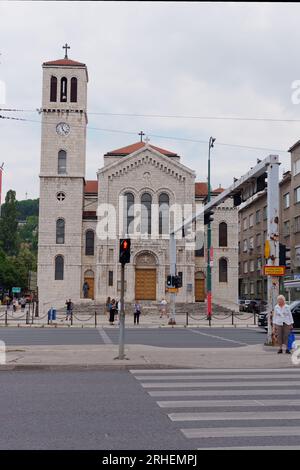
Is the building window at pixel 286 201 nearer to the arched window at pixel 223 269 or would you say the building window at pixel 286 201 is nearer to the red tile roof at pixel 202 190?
the red tile roof at pixel 202 190

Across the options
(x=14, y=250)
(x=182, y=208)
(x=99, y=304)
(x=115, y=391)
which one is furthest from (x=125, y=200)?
(x=14, y=250)

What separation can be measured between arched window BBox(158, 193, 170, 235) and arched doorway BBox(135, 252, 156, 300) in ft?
8.85

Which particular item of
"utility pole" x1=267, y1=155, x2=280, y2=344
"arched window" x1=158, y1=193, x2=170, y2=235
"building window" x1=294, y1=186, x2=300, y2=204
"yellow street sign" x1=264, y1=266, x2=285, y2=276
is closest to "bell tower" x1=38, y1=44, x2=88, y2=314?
"arched window" x1=158, y1=193, x2=170, y2=235

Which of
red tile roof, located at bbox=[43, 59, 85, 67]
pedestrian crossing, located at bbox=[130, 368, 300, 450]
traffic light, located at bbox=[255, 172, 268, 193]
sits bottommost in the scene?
pedestrian crossing, located at bbox=[130, 368, 300, 450]

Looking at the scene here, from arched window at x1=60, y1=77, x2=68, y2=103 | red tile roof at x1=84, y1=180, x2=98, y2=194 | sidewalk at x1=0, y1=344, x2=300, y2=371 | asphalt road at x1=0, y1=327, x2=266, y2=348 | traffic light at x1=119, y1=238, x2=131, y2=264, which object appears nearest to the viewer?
sidewalk at x1=0, y1=344, x2=300, y2=371

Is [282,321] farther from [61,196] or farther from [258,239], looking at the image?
[258,239]

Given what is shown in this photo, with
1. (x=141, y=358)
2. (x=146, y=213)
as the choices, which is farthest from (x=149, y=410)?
(x=146, y=213)

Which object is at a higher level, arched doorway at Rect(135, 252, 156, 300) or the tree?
the tree

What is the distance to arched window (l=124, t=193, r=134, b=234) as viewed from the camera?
190 feet

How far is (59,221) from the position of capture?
189ft

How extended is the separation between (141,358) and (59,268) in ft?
138

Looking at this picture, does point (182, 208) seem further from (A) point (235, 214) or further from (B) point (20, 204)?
(B) point (20, 204)

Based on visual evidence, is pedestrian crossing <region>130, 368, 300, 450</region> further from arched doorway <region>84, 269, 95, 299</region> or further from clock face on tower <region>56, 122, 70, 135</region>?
clock face on tower <region>56, 122, 70, 135</region>

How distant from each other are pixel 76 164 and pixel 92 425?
5125 cm
